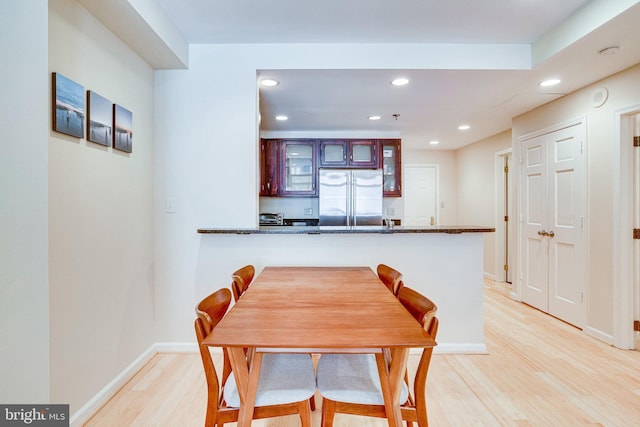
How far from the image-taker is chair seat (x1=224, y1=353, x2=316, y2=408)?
3.99ft

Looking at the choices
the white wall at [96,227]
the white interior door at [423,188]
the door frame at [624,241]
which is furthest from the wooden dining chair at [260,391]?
the white interior door at [423,188]

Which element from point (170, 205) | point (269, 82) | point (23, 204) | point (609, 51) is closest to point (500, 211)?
point (609, 51)

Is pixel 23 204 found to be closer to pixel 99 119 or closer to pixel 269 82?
pixel 99 119

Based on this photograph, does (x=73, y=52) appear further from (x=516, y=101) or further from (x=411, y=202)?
(x=411, y=202)

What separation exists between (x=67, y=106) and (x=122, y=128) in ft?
1.59

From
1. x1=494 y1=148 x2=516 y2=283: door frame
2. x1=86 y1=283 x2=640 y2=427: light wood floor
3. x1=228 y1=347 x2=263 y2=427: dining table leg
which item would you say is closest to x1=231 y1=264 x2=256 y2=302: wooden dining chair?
x1=228 y1=347 x2=263 y2=427: dining table leg

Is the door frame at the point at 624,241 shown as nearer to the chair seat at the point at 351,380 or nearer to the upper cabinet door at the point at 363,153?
the chair seat at the point at 351,380

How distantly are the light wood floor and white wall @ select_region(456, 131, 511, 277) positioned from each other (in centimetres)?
248

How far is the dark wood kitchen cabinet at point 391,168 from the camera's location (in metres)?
4.73

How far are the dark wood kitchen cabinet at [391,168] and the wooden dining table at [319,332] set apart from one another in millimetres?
3284

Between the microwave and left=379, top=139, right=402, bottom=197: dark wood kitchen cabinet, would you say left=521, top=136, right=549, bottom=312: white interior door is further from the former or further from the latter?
the microwave

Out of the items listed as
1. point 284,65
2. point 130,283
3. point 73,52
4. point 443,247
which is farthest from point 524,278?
point 73,52

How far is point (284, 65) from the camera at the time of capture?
2527mm

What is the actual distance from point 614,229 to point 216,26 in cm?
358
